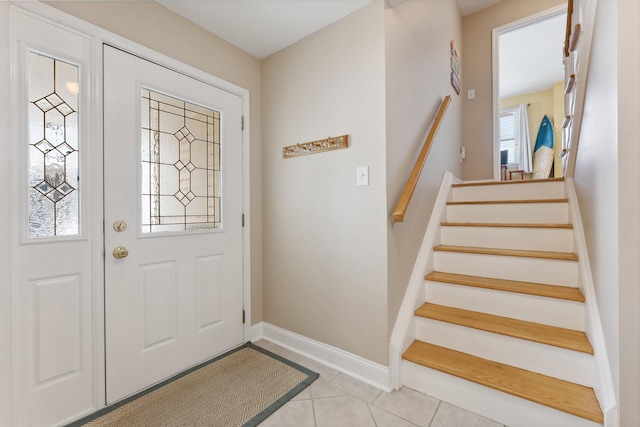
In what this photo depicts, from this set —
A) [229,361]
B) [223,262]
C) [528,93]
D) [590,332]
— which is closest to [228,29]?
[223,262]

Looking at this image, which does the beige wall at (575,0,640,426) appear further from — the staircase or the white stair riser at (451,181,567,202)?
the white stair riser at (451,181,567,202)

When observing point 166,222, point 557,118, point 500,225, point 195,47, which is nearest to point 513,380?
point 500,225

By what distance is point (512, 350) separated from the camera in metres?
1.57

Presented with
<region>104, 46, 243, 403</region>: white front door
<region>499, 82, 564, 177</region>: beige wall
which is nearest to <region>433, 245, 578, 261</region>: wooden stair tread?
<region>104, 46, 243, 403</region>: white front door

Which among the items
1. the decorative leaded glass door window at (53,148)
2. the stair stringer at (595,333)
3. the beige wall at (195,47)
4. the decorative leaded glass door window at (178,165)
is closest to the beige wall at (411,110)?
the stair stringer at (595,333)

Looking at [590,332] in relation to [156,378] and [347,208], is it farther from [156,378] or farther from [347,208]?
[156,378]

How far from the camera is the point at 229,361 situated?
80.0 inches

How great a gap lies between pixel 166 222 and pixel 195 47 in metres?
1.25

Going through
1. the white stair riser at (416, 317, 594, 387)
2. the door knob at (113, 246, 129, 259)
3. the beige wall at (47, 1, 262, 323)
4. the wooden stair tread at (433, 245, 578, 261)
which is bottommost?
the white stair riser at (416, 317, 594, 387)

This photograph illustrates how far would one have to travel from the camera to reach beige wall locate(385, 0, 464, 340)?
1.79 m

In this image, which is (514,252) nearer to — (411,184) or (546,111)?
(411,184)

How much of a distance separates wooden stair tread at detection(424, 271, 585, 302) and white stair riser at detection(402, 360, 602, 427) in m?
0.59

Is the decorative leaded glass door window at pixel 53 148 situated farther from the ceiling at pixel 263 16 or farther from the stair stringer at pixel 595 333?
the stair stringer at pixel 595 333

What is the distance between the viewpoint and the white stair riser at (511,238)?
1944 millimetres
